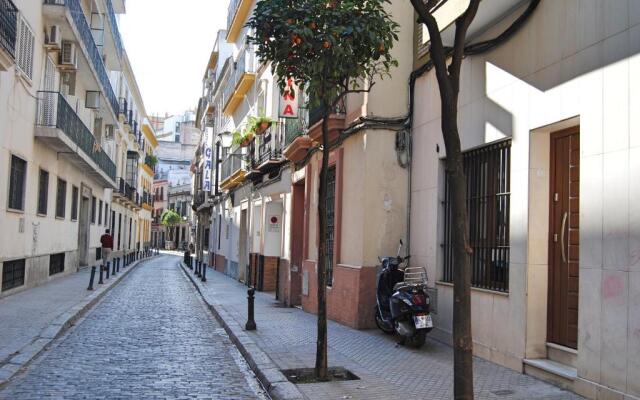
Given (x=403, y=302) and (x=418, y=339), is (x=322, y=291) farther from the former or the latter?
(x=418, y=339)

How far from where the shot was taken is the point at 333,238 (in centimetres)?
1255

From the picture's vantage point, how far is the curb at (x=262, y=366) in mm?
6398

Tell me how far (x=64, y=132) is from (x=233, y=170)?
864cm

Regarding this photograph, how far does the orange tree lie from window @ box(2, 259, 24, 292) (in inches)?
415

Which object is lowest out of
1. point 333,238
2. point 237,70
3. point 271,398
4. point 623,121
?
point 271,398

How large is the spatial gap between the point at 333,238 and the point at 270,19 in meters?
6.20

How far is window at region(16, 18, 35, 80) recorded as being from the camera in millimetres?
15015

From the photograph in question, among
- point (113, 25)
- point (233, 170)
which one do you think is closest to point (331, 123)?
point (233, 170)

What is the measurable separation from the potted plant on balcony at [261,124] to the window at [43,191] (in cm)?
639

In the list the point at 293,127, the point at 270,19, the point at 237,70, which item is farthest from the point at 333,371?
the point at 237,70

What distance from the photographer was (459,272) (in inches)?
172

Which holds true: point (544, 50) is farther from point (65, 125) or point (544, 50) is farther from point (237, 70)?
point (237, 70)

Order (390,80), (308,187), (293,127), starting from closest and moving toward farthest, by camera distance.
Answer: (390,80) < (308,187) < (293,127)

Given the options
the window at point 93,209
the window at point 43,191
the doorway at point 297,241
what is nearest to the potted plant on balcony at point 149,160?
the window at point 93,209
